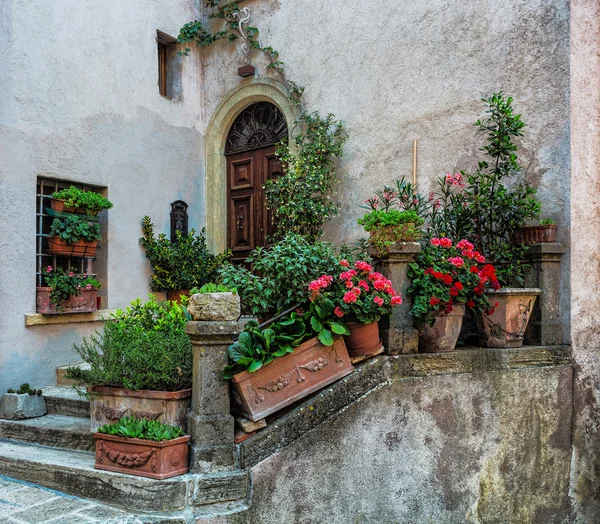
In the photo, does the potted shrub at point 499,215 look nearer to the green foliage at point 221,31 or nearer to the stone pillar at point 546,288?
the stone pillar at point 546,288

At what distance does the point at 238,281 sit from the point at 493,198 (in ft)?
7.68

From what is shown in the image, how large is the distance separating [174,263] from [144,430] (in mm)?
3350

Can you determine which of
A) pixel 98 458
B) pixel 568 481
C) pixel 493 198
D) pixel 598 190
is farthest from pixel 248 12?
pixel 568 481

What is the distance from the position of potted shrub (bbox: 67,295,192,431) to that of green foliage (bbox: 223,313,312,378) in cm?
37

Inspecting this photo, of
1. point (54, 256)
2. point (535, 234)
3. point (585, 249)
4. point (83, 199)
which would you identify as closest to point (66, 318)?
point (54, 256)

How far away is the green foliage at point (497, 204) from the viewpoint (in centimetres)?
499

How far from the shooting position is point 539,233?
495 centimetres

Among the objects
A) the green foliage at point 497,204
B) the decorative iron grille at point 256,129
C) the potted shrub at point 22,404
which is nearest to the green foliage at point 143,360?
the potted shrub at point 22,404

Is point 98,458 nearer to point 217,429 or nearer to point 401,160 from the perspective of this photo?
point 217,429

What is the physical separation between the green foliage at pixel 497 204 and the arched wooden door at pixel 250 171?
2.61m

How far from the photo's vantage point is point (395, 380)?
→ 4.22 metres

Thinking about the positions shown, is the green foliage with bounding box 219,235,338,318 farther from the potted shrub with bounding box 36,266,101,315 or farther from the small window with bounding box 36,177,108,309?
the small window with bounding box 36,177,108,309

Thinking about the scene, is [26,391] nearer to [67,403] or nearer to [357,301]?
[67,403]

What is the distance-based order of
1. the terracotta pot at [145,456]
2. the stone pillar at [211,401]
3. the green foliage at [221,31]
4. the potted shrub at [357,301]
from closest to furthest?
the terracotta pot at [145,456], the stone pillar at [211,401], the potted shrub at [357,301], the green foliage at [221,31]
